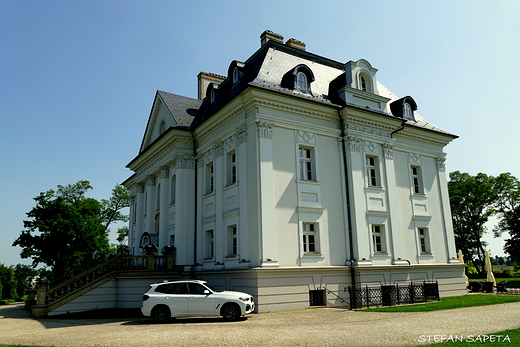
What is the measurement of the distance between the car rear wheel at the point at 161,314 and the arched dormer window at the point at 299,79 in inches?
478

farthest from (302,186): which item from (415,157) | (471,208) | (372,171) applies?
(471,208)

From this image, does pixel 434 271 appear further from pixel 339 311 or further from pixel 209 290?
pixel 209 290

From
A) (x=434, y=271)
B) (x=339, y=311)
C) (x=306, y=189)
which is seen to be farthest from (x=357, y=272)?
(x=434, y=271)

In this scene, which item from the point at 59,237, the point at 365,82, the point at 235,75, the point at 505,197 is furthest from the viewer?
the point at 505,197

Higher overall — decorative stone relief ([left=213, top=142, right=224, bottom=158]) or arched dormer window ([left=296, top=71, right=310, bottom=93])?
arched dormer window ([left=296, top=71, right=310, bottom=93])

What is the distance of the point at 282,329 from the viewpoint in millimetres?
12102

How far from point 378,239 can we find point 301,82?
9.43 meters

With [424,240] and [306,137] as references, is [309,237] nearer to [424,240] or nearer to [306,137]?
[306,137]

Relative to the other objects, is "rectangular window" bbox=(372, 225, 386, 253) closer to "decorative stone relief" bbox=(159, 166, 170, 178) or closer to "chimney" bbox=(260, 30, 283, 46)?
"decorative stone relief" bbox=(159, 166, 170, 178)

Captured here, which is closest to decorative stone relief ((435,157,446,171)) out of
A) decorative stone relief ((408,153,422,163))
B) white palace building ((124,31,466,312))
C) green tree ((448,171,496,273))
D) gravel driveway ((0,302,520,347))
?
white palace building ((124,31,466,312))

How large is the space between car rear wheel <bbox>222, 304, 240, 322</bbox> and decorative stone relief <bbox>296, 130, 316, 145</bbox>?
9100 millimetres

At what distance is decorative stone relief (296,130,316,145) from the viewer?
66.3ft

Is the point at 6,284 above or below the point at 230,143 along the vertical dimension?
below

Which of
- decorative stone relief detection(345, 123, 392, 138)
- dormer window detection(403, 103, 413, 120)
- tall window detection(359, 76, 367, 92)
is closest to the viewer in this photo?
decorative stone relief detection(345, 123, 392, 138)
